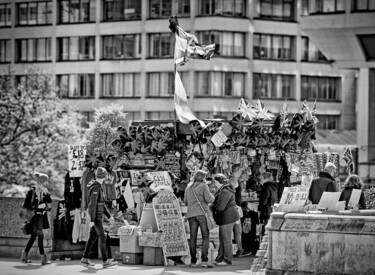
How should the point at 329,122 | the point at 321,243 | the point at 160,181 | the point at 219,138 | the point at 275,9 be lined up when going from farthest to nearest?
the point at 329,122
the point at 275,9
the point at 219,138
the point at 160,181
the point at 321,243

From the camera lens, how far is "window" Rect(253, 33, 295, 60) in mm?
84875

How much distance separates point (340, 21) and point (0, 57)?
36.5m

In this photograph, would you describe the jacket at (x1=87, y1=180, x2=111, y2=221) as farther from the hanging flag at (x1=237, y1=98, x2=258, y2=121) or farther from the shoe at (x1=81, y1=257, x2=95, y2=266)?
the hanging flag at (x1=237, y1=98, x2=258, y2=121)

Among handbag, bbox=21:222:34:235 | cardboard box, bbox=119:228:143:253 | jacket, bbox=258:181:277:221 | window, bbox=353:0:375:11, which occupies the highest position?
window, bbox=353:0:375:11

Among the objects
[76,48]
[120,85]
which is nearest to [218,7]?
[120,85]

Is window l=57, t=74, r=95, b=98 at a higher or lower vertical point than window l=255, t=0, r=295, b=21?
lower

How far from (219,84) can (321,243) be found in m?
65.5

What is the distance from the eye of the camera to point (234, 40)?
3292 inches

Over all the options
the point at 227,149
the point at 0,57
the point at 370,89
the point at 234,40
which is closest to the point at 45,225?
the point at 227,149

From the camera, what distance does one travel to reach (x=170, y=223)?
2362cm

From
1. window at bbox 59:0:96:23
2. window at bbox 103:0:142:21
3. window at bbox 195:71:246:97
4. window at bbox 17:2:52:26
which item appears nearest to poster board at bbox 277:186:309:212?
window at bbox 195:71:246:97

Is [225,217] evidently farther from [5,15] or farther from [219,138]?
[5,15]

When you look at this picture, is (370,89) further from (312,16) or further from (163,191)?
(163,191)

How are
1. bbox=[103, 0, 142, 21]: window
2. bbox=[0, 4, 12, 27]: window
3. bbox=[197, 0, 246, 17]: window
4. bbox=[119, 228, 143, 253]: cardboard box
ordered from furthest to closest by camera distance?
bbox=[0, 4, 12, 27]: window < bbox=[103, 0, 142, 21]: window < bbox=[197, 0, 246, 17]: window < bbox=[119, 228, 143, 253]: cardboard box
